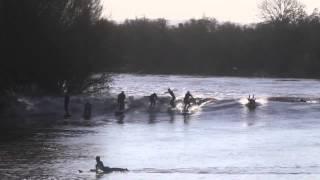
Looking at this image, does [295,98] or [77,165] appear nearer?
[77,165]

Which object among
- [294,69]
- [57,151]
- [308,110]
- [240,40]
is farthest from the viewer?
[240,40]

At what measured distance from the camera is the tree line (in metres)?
49.4

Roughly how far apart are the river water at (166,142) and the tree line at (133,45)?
2896mm

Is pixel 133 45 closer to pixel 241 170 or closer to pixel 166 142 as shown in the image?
pixel 166 142

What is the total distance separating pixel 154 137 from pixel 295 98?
1263 inches

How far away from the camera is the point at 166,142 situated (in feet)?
112

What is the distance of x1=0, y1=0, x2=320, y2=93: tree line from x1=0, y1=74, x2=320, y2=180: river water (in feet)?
9.50

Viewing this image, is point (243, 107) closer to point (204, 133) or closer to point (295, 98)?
point (295, 98)

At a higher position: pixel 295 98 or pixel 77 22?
pixel 77 22

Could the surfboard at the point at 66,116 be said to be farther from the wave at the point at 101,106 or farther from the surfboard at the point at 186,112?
the surfboard at the point at 186,112

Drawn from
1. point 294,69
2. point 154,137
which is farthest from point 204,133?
point 294,69

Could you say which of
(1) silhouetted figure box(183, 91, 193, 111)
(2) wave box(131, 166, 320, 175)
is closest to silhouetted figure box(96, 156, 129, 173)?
(2) wave box(131, 166, 320, 175)

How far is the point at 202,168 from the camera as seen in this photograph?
85.6ft

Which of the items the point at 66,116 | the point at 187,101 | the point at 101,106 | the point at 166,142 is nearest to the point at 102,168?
the point at 166,142
